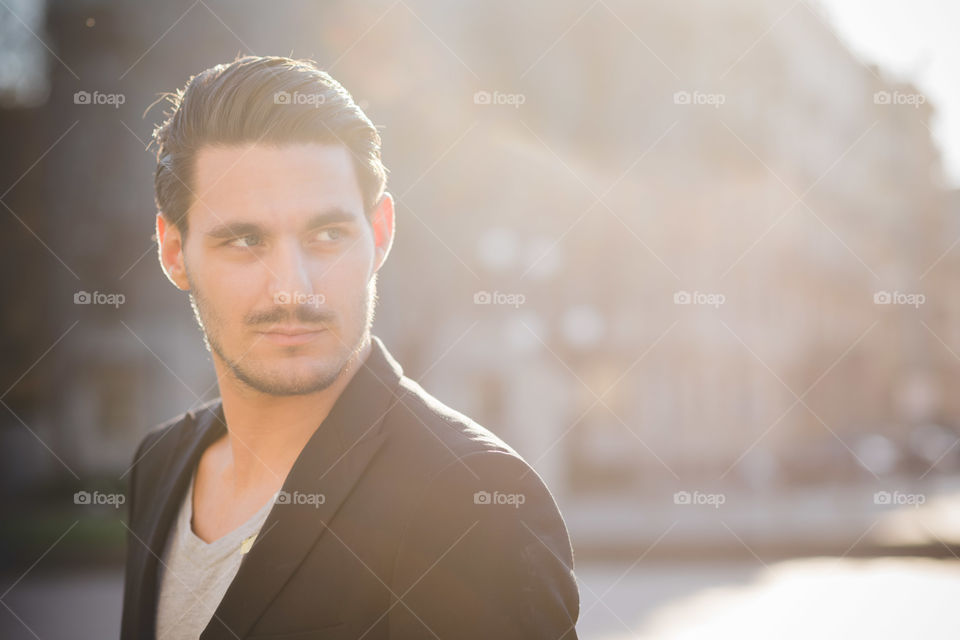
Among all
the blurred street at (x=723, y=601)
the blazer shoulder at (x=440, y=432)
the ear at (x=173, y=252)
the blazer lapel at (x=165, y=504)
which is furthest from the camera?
the blurred street at (x=723, y=601)

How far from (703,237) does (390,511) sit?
1699 centimetres

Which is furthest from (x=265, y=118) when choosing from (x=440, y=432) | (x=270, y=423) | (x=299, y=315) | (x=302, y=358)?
(x=440, y=432)

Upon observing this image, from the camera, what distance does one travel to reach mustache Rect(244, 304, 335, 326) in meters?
2.24

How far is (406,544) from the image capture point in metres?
1.87

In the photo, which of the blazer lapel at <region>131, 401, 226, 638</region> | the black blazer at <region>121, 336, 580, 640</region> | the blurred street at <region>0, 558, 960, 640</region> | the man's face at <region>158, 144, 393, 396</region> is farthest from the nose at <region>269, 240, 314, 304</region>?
the blurred street at <region>0, 558, 960, 640</region>

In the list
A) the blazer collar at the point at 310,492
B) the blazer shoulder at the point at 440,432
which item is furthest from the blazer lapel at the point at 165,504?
the blazer shoulder at the point at 440,432

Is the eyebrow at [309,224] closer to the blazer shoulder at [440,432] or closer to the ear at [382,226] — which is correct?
the ear at [382,226]

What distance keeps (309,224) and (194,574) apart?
1.13 metres

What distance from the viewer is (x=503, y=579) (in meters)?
1.83

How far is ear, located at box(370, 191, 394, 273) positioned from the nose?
278 mm

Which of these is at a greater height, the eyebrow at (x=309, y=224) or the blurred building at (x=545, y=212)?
the blurred building at (x=545, y=212)

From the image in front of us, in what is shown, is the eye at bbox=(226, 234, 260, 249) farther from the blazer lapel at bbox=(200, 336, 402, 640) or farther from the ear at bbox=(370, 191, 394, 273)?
the blazer lapel at bbox=(200, 336, 402, 640)

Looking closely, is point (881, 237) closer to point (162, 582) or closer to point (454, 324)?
point (454, 324)

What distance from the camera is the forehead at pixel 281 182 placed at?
228cm
